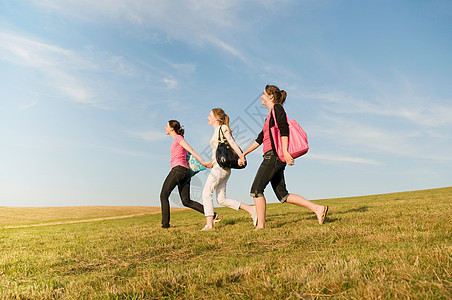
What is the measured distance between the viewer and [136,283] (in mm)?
3182

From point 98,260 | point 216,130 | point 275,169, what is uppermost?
point 216,130

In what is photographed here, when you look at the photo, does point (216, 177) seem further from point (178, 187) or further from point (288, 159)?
point (288, 159)

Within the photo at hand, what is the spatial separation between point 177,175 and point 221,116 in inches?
83.6

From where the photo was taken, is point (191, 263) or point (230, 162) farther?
point (230, 162)

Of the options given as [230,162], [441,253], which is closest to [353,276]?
[441,253]

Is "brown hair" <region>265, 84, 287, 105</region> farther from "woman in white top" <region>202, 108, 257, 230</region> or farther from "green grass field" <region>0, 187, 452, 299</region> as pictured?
"green grass field" <region>0, 187, 452, 299</region>

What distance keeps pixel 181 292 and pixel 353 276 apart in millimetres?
1509

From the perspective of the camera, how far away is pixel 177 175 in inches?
349

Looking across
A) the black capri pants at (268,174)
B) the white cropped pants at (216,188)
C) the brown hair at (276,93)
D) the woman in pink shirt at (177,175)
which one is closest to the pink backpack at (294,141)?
the black capri pants at (268,174)

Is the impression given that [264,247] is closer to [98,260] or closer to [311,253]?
[311,253]

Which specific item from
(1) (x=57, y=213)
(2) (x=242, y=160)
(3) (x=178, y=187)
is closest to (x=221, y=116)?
(2) (x=242, y=160)

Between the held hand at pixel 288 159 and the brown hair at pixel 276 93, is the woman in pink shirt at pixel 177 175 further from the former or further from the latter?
the held hand at pixel 288 159

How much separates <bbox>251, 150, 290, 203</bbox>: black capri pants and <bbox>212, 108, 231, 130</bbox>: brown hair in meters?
1.45

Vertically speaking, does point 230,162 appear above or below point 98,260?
above
